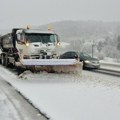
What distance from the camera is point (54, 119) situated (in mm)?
8961

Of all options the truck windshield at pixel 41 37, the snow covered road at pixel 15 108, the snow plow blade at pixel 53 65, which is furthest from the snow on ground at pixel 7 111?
the truck windshield at pixel 41 37

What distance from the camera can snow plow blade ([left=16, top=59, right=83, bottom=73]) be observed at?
18.5 metres

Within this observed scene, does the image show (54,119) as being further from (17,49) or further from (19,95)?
(17,49)

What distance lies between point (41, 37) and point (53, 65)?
311 centimetres

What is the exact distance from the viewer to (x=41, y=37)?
21453 mm

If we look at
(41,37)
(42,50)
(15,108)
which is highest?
(41,37)

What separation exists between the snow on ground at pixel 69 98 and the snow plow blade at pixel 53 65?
688mm

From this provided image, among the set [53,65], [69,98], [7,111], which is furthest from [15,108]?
[53,65]

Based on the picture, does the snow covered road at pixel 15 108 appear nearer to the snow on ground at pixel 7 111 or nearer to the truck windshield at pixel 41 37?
the snow on ground at pixel 7 111

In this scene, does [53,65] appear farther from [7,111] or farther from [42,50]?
[7,111]

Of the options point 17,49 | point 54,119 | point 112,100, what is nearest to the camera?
point 54,119

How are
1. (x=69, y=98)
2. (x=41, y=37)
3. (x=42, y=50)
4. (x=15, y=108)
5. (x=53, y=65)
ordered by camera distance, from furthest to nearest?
1. (x=41, y=37)
2. (x=42, y=50)
3. (x=53, y=65)
4. (x=69, y=98)
5. (x=15, y=108)

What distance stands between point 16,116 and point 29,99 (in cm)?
276

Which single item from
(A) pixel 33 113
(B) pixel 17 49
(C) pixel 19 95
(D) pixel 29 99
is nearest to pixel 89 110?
(A) pixel 33 113
